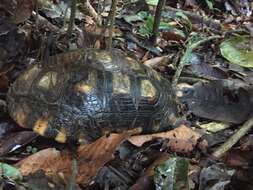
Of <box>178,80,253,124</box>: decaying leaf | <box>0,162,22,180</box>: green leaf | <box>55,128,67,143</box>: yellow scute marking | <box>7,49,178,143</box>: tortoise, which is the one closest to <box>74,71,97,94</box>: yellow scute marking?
<box>7,49,178,143</box>: tortoise

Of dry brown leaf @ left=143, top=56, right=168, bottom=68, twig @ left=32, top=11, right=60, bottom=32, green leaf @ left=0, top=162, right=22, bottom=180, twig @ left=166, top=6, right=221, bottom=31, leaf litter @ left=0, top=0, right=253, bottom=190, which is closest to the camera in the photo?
green leaf @ left=0, top=162, right=22, bottom=180

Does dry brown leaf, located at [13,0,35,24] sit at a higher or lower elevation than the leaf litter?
higher

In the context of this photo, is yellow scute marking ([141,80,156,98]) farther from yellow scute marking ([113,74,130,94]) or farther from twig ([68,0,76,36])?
twig ([68,0,76,36])

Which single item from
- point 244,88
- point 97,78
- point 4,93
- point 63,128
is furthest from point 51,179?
point 244,88

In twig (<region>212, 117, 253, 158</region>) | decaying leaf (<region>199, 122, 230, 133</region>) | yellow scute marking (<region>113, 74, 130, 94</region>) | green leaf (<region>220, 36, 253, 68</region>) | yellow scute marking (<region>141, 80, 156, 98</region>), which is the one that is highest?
yellow scute marking (<region>113, 74, 130, 94</region>)

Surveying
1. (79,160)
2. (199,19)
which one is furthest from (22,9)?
(199,19)

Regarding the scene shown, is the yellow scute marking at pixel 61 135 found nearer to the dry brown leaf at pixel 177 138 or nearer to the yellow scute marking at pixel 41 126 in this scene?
the yellow scute marking at pixel 41 126
